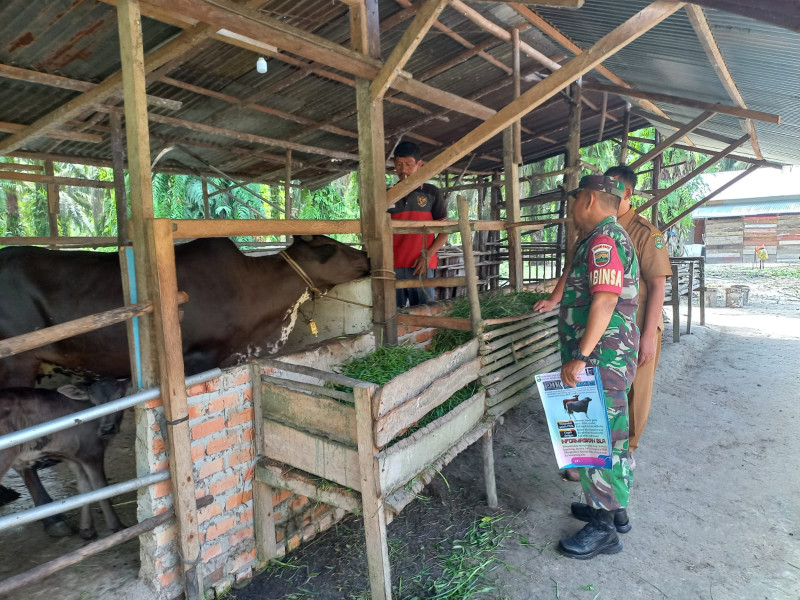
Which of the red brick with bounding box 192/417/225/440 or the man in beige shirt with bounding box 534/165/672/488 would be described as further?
the man in beige shirt with bounding box 534/165/672/488

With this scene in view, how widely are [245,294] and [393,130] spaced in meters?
4.57

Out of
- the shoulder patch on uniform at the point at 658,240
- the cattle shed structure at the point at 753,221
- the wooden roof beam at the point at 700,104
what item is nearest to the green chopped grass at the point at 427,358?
the shoulder patch on uniform at the point at 658,240

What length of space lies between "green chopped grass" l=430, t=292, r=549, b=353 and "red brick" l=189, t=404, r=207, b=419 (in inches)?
65.5

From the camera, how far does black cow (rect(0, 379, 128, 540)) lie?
2.62m

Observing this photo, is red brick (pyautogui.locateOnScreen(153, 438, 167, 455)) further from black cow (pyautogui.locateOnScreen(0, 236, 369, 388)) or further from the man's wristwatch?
the man's wristwatch

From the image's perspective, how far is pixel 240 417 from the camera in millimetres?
2646

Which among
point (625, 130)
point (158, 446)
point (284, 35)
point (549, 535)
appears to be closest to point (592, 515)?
point (549, 535)

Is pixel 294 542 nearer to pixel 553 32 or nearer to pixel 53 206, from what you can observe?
pixel 553 32

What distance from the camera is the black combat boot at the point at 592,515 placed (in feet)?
10.3

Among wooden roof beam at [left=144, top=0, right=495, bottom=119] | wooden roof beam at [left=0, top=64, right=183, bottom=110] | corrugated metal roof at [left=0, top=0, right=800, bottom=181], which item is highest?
corrugated metal roof at [left=0, top=0, right=800, bottom=181]

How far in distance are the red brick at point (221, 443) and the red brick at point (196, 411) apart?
166mm

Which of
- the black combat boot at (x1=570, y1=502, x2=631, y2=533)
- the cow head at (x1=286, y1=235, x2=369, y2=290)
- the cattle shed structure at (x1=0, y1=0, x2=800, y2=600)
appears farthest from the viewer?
the cow head at (x1=286, y1=235, x2=369, y2=290)

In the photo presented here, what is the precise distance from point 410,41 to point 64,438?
3.07 meters

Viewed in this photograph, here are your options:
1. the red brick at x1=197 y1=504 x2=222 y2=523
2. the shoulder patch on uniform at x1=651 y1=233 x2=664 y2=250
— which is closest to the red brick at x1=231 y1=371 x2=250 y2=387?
the red brick at x1=197 y1=504 x2=222 y2=523
